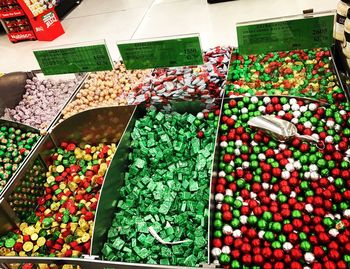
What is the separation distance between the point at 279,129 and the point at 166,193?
72 centimetres

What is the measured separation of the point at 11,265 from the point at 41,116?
131cm

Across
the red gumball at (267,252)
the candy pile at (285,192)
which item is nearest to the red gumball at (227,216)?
the candy pile at (285,192)

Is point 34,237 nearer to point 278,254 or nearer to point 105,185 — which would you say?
point 105,185

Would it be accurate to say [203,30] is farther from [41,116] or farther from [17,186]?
[17,186]

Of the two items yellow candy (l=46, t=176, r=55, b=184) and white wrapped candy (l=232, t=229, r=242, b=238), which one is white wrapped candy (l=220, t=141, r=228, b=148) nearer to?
white wrapped candy (l=232, t=229, r=242, b=238)

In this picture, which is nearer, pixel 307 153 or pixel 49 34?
pixel 307 153

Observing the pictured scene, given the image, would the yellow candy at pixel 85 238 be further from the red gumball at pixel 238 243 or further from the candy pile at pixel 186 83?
the candy pile at pixel 186 83

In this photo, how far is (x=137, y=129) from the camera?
2.36 metres

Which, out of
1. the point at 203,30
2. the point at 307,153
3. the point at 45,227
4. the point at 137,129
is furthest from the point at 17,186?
the point at 203,30

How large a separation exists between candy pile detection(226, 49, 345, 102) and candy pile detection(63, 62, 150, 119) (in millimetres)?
788

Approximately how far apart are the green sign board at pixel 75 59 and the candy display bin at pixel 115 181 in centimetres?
41

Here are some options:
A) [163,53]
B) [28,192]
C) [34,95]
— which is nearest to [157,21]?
[34,95]

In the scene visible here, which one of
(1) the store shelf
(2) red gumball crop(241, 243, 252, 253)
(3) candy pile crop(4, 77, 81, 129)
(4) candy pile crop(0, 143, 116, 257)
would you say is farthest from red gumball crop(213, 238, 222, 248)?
(1) the store shelf

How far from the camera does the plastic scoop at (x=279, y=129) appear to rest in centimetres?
193
